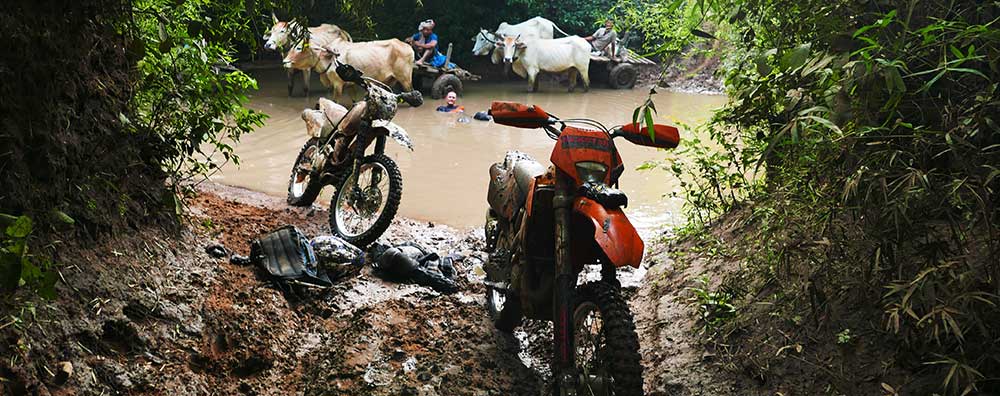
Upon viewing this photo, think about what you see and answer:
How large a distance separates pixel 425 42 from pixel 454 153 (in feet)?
20.3

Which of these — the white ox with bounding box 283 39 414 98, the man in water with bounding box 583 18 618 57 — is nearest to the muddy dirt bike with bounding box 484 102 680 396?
the white ox with bounding box 283 39 414 98

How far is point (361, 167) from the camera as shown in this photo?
17.5 ft

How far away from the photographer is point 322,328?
3.87 metres

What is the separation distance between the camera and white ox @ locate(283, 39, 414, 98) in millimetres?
13055

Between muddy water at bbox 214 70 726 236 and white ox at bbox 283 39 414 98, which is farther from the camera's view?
white ox at bbox 283 39 414 98

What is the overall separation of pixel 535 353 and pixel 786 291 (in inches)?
49.7

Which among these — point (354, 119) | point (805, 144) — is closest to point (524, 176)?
point (805, 144)

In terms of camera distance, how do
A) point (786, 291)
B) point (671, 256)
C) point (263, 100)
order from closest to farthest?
point (786, 291), point (671, 256), point (263, 100)

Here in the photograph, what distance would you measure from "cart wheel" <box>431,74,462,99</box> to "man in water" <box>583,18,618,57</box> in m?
4.49

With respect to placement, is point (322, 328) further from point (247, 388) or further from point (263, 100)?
point (263, 100)

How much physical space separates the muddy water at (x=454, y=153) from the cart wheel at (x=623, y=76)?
1866 millimetres

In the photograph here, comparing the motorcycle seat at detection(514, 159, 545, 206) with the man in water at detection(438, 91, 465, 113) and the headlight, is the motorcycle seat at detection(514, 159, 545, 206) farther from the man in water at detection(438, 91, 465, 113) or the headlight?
the man in water at detection(438, 91, 465, 113)

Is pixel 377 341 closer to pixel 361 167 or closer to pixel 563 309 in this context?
pixel 563 309

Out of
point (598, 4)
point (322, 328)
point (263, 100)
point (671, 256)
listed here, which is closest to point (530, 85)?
point (598, 4)
